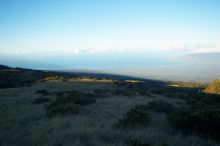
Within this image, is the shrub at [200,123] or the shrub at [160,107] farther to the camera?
the shrub at [160,107]

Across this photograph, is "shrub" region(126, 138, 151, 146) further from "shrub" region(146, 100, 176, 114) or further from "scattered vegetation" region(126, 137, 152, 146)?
"shrub" region(146, 100, 176, 114)

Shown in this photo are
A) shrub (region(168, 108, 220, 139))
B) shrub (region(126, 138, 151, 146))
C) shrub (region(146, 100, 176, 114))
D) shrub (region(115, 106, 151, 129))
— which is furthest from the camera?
shrub (region(146, 100, 176, 114))

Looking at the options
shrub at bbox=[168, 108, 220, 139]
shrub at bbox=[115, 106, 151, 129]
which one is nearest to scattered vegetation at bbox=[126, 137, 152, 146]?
shrub at bbox=[115, 106, 151, 129]

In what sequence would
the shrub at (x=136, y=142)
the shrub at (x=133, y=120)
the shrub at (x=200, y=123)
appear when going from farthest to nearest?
1. the shrub at (x=133, y=120)
2. the shrub at (x=200, y=123)
3. the shrub at (x=136, y=142)

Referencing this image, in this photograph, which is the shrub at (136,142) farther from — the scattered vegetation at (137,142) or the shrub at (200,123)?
the shrub at (200,123)

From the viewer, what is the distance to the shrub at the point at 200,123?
756 centimetres

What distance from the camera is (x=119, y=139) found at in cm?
680

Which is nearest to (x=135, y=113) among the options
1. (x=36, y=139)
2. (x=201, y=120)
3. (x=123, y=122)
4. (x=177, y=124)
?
(x=123, y=122)

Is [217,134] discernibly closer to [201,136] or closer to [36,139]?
[201,136]

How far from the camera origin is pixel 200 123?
310 inches

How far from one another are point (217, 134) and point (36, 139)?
5090mm

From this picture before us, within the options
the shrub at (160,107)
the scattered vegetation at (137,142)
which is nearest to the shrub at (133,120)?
the scattered vegetation at (137,142)

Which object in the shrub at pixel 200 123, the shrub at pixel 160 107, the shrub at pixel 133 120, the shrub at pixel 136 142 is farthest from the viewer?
the shrub at pixel 160 107

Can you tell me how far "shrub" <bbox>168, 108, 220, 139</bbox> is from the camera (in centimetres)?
756
